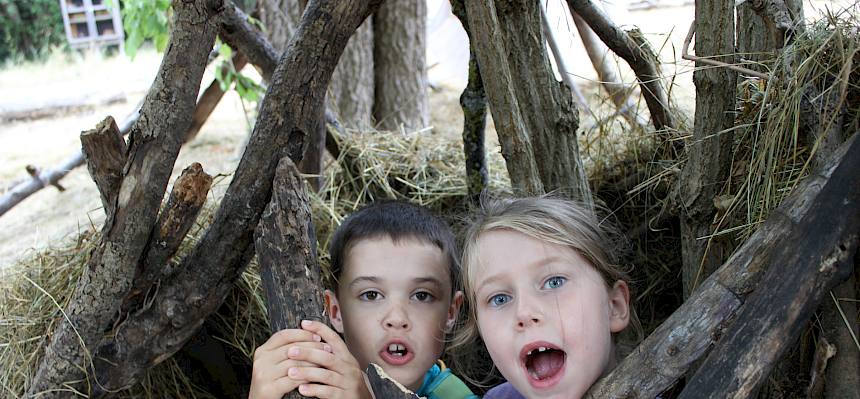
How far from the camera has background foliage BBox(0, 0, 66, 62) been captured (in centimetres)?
1014

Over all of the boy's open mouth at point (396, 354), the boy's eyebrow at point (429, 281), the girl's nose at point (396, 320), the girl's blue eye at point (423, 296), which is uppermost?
the boy's eyebrow at point (429, 281)

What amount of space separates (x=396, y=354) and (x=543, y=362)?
0.38m

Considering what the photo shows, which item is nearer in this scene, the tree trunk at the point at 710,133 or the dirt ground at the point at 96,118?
the tree trunk at the point at 710,133

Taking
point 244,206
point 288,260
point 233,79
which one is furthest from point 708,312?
point 233,79

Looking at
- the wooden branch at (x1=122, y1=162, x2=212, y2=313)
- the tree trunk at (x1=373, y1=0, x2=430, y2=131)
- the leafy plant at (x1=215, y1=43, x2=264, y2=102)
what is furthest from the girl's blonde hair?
the tree trunk at (x1=373, y1=0, x2=430, y2=131)

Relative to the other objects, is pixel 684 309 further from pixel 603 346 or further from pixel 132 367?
pixel 132 367

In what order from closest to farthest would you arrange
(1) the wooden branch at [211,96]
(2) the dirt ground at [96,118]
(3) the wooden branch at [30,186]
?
(3) the wooden branch at [30,186] → (1) the wooden branch at [211,96] → (2) the dirt ground at [96,118]

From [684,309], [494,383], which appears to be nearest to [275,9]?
[494,383]

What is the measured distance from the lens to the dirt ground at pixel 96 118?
17.0 ft

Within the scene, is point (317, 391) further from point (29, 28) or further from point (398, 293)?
point (29, 28)

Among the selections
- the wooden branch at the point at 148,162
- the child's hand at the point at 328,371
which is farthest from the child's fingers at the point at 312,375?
the wooden branch at the point at 148,162

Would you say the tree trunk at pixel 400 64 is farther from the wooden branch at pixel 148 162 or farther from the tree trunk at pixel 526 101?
the wooden branch at pixel 148 162

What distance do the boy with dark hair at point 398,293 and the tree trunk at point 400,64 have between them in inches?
84.4

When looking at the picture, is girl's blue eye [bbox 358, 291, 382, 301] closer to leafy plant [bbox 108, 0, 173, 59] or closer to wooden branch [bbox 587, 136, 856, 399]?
wooden branch [bbox 587, 136, 856, 399]
